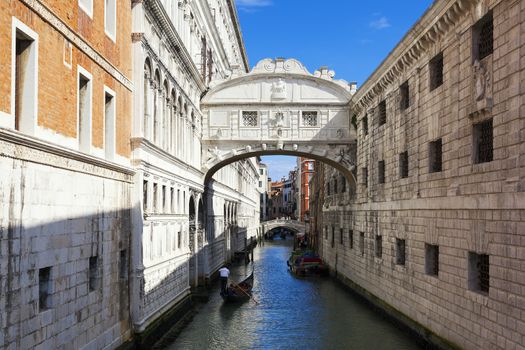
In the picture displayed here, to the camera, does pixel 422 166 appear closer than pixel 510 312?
No

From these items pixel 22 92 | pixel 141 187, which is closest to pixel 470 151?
pixel 141 187

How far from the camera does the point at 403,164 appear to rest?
17500 millimetres

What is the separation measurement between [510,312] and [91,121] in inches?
313

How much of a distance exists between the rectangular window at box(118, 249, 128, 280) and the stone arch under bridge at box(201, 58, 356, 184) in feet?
38.4

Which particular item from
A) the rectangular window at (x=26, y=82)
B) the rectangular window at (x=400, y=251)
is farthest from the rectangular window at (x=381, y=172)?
the rectangular window at (x=26, y=82)

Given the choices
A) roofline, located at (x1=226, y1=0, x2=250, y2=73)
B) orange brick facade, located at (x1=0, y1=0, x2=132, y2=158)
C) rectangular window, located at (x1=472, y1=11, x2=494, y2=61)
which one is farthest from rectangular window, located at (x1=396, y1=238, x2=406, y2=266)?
roofline, located at (x1=226, y1=0, x2=250, y2=73)

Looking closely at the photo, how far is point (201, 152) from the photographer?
81.7ft

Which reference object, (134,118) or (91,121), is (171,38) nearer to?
(134,118)

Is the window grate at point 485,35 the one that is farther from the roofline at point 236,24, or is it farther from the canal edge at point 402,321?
the roofline at point 236,24

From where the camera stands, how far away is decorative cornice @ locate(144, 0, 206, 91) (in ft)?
49.2

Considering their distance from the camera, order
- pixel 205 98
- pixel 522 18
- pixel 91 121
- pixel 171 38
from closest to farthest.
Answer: pixel 522 18 → pixel 91 121 → pixel 171 38 → pixel 205 98

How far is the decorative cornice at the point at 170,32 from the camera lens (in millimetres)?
14984

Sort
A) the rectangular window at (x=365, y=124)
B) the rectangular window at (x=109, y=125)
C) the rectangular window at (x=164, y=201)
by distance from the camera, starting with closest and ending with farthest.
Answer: the rectangular window at (x=109, y=125) < the rectangular window at (x=164, y=201) < the rectangular window at (x=365, y=124)

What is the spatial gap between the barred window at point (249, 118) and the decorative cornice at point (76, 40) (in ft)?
37.7
